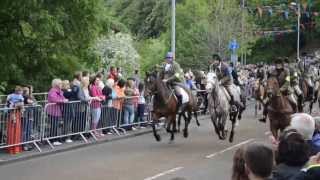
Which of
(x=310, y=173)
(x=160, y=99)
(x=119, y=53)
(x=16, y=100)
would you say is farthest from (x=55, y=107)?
(x=119, y=53)

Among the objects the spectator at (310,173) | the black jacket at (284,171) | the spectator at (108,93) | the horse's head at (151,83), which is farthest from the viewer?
the spectator at (108,93)

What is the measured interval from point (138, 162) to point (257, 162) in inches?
434

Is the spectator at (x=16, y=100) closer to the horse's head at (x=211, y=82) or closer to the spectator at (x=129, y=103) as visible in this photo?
the horse's head at (x=211, y=82)

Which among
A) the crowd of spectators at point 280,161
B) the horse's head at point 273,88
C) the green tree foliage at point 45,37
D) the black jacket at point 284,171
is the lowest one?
the black jacket at point 284,171

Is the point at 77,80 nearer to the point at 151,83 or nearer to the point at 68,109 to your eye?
the point at 68,109

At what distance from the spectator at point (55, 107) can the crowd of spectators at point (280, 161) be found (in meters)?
12.5

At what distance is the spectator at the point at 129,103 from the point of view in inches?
880

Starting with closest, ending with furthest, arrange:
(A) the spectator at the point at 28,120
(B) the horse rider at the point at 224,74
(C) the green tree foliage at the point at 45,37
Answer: (A) the spectator at the point at 28,120 → (B) the horse rider at the point at 224,74 → (C) the green tree foliage at the point at 45,37

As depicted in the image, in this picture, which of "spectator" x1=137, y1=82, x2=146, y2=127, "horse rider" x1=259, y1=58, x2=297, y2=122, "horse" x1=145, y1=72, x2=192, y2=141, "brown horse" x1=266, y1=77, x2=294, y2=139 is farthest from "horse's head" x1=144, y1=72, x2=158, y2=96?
"spectator" x1=137, y1=82, x2=146, y2=127

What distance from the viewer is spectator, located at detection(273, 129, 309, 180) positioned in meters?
5.53

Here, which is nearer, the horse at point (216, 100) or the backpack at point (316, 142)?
the backpack at point (316, 142)

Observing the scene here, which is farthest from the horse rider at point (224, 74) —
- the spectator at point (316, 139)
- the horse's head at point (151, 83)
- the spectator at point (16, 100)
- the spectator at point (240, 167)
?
the spectator at point (240, 167)

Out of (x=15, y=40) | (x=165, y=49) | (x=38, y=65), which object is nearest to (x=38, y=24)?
(x=15, y=40)

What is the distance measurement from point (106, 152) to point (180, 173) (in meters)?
3.94
